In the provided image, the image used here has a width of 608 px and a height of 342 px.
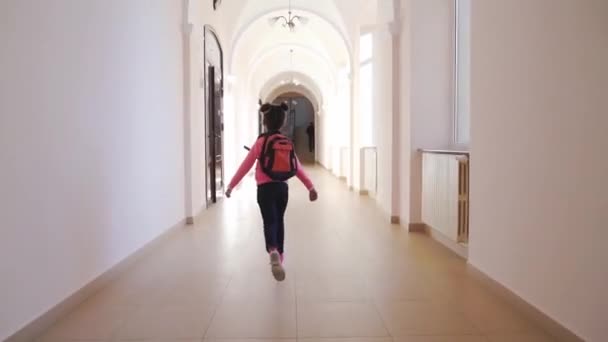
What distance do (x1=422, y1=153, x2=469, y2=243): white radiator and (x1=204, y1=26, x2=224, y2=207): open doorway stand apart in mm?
4054

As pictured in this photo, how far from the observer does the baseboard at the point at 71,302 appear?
2760mm

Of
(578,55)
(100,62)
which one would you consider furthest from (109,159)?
(578,55)

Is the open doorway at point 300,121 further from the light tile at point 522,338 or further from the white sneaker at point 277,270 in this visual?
the light tile at point 522,338

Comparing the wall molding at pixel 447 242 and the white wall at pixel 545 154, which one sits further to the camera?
the wall molding at pixel 447 242

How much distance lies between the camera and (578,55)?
2516 mm

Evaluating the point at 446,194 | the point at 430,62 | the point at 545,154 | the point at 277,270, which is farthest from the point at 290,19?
the point at 545,154

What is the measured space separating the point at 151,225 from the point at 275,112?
2.09 metres

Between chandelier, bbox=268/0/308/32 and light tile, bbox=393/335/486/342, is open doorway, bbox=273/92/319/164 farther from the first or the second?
light tile, bbox=393/335/486/342

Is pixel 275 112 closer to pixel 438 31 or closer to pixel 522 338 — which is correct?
pixel 522 338

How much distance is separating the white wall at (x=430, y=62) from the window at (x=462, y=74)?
0.07 metres

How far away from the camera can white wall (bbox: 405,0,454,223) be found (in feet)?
19.6

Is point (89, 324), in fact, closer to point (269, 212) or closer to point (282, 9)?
point (269, 212)

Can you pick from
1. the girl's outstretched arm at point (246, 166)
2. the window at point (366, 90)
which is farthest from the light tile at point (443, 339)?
the window at point (366, 90)

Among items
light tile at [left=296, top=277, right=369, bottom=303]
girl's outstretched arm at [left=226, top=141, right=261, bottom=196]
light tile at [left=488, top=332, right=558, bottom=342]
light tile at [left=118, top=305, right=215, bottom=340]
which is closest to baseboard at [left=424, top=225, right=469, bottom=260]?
light tile at [left=296, top=277, right=369, bottom=303]
